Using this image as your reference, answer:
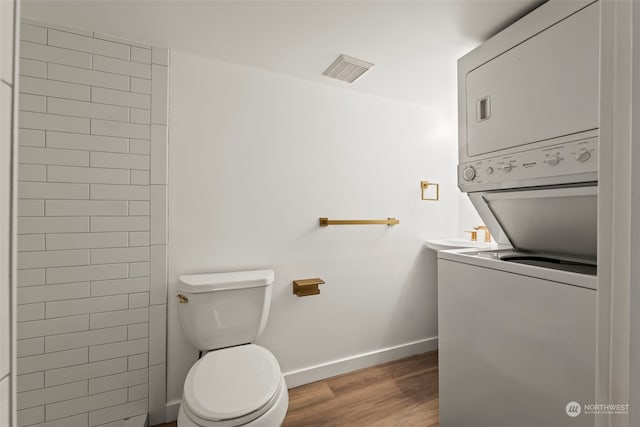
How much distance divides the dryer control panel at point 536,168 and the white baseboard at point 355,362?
55.7 inches

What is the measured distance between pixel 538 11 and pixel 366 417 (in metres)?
2.14

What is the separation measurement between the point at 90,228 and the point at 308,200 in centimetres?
120

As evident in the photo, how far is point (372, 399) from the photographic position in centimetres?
174

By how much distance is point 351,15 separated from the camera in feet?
4.23

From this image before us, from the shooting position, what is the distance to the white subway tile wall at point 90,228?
1.33 meters

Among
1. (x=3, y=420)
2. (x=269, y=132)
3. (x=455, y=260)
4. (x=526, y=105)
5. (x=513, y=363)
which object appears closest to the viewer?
(x=3, y=420)

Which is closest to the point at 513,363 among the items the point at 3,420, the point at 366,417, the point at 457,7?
the point at 366,417

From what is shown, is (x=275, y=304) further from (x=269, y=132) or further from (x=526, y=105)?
(x=526, y=105)

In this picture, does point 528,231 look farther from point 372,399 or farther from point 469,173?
point 372,399

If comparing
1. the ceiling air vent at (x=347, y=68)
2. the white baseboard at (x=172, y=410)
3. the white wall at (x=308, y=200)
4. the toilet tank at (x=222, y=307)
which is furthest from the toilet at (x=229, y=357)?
the ceiling air vent at (x=347, y=68)

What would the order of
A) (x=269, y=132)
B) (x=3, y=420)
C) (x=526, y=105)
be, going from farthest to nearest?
(x=269, y=132), (x=526, y=105), (x=3, y=420)

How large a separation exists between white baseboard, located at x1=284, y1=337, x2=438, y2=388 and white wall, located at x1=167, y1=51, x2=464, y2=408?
0.04m
